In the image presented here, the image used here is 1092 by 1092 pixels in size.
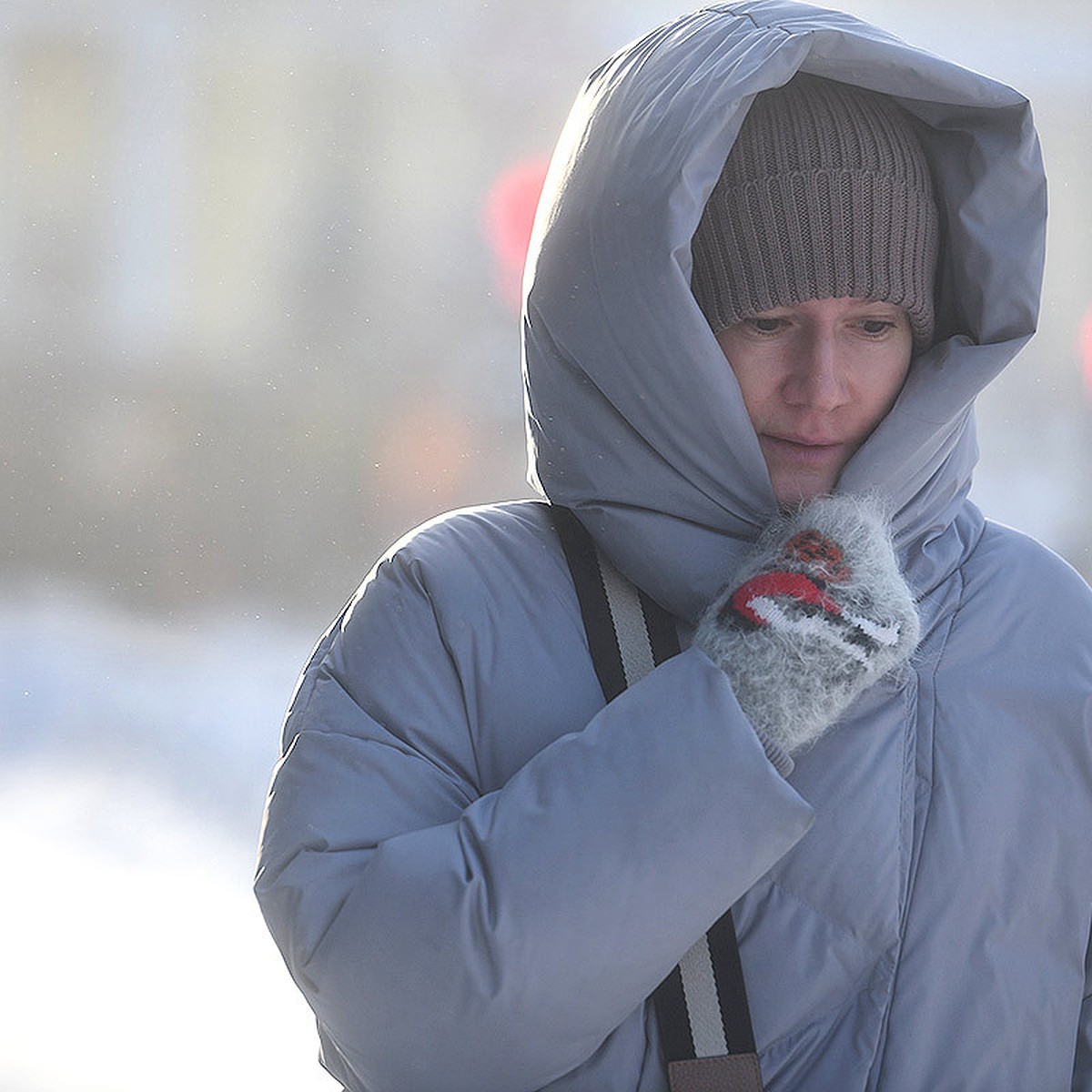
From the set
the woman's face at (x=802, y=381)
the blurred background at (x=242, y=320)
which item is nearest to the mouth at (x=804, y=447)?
the woman's face at (x=802, y=381)

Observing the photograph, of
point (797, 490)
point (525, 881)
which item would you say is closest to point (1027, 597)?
point (797, 490)

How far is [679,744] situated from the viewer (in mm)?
863

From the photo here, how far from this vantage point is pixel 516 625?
97 cm

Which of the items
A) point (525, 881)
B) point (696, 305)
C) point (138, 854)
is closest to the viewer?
point (525, 881)

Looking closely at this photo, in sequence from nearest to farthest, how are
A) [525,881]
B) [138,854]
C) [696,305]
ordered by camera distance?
1. [525,881]
2. [696,305]
3. [138,854]

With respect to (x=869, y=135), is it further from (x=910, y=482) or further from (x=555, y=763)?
(x=555, y=763)

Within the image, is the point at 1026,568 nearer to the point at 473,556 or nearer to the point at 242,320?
the point at 473,556

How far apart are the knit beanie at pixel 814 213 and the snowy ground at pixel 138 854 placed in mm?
1268

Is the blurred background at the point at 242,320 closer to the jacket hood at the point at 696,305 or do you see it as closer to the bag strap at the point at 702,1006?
the jacket hood at the point at 696,305

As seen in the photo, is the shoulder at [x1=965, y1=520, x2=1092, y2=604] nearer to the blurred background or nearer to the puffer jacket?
the puffer jacket

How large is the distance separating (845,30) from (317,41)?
139cm

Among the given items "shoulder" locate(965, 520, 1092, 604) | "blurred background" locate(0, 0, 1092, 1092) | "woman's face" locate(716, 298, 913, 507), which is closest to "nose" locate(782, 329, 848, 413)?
"woman's face" locate(716, 298, 913, 507)

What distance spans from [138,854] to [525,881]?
1.40 metres

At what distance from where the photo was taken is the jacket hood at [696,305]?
0.97 meters
